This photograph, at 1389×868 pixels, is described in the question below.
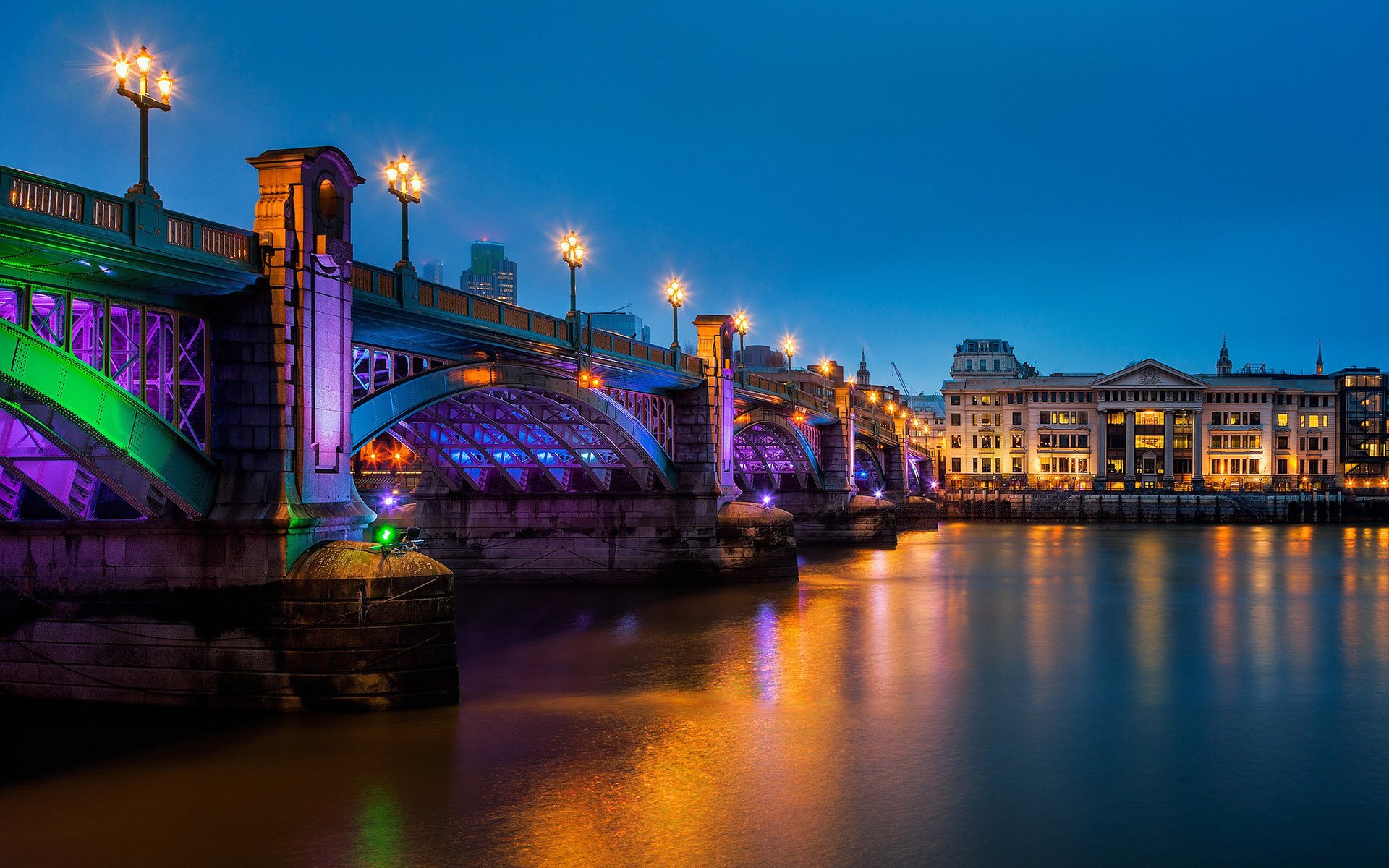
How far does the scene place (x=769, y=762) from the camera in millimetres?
18781

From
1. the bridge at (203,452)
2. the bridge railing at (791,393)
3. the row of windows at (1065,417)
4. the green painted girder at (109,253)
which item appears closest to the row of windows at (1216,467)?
the row of windows at (1065,417)

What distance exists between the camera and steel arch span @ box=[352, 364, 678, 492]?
31344 mm

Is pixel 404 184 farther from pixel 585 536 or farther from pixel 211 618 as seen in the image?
pixel 585 536

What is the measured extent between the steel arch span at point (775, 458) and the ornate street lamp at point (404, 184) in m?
32.1

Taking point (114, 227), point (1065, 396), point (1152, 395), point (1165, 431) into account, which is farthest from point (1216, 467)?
point (114, 227)

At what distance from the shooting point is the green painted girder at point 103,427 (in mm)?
16391

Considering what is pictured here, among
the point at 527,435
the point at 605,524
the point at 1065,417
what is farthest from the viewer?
the point at 1065,417

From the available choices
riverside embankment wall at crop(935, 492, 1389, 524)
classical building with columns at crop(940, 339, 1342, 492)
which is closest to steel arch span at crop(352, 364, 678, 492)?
riverside embankment wall at crop(935, 492, 1389, 524)

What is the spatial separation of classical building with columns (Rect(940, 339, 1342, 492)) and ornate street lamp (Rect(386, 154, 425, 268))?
368ft

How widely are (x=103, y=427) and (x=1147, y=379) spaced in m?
128

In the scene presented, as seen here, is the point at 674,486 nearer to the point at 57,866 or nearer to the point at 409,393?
the point at 409,393

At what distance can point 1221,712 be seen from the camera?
22703 millimetres

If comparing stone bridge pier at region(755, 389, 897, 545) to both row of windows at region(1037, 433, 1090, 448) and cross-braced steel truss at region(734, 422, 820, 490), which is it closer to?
cross-braced steel truss at region(734, 422, 820, 490)

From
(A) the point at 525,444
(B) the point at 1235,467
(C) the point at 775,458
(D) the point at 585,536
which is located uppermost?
(A) the point at 525,444
